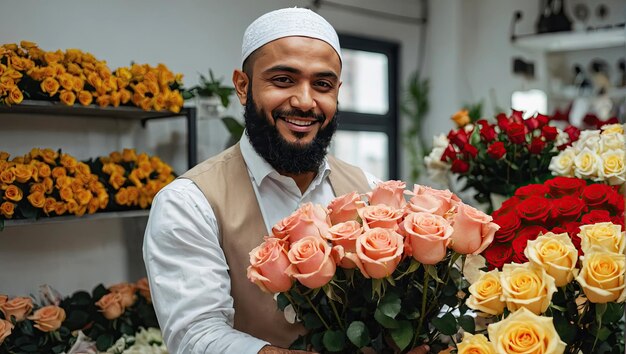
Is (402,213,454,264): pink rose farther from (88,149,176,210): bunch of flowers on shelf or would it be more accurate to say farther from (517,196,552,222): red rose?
(88,149,176,210): bunch of flowers on shelf

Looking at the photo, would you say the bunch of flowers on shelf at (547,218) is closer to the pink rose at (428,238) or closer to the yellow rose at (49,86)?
the pink rose at (428,238)

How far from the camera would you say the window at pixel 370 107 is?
4.56 m

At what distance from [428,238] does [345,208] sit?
191mm

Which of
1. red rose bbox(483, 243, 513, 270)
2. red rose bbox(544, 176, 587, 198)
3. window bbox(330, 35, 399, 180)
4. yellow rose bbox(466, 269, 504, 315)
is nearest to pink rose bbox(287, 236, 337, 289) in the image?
yellow rose bbox(466, 269, 504, 315)

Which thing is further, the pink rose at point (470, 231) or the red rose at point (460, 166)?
the red rose at point (460, 166)

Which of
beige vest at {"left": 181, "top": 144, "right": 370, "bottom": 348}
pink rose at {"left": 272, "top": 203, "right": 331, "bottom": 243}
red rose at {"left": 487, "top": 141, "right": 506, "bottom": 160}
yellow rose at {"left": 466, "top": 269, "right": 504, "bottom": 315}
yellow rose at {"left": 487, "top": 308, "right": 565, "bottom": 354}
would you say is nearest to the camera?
yellow rose at {"left": 487, "top": 308, "right": 565, "bottom": 354}

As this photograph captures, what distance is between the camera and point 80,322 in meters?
2.40

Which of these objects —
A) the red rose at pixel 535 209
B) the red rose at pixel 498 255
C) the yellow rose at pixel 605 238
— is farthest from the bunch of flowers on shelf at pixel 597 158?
the yellow rose at pixel 605 238

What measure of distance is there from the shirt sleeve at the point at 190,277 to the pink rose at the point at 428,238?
388mm

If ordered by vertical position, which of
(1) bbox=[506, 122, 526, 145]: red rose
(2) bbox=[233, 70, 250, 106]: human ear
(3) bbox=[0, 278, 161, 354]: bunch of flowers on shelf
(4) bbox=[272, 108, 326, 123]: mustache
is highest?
(2) bbox=[233, 70, 250, 106]: human ear

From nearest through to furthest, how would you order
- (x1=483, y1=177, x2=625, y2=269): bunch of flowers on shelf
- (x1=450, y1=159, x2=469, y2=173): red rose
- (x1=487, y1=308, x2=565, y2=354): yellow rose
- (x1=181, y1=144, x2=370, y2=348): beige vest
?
(x1=487, y1=308, x2=565, y2=354): yellow rose
(x1=483, y1=177, x2=625, y2=269): bunch of flowers on shelf
(x1=181, y1=144, x2=370, y2=348): beige vest
(x1=450, y1=159, x2=469, y2=173): red rose

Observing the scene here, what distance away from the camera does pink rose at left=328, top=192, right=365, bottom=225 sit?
3.73 ft

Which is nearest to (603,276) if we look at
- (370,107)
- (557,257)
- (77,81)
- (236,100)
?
(557,257)

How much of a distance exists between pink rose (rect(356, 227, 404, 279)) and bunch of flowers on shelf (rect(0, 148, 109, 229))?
1644 mm
